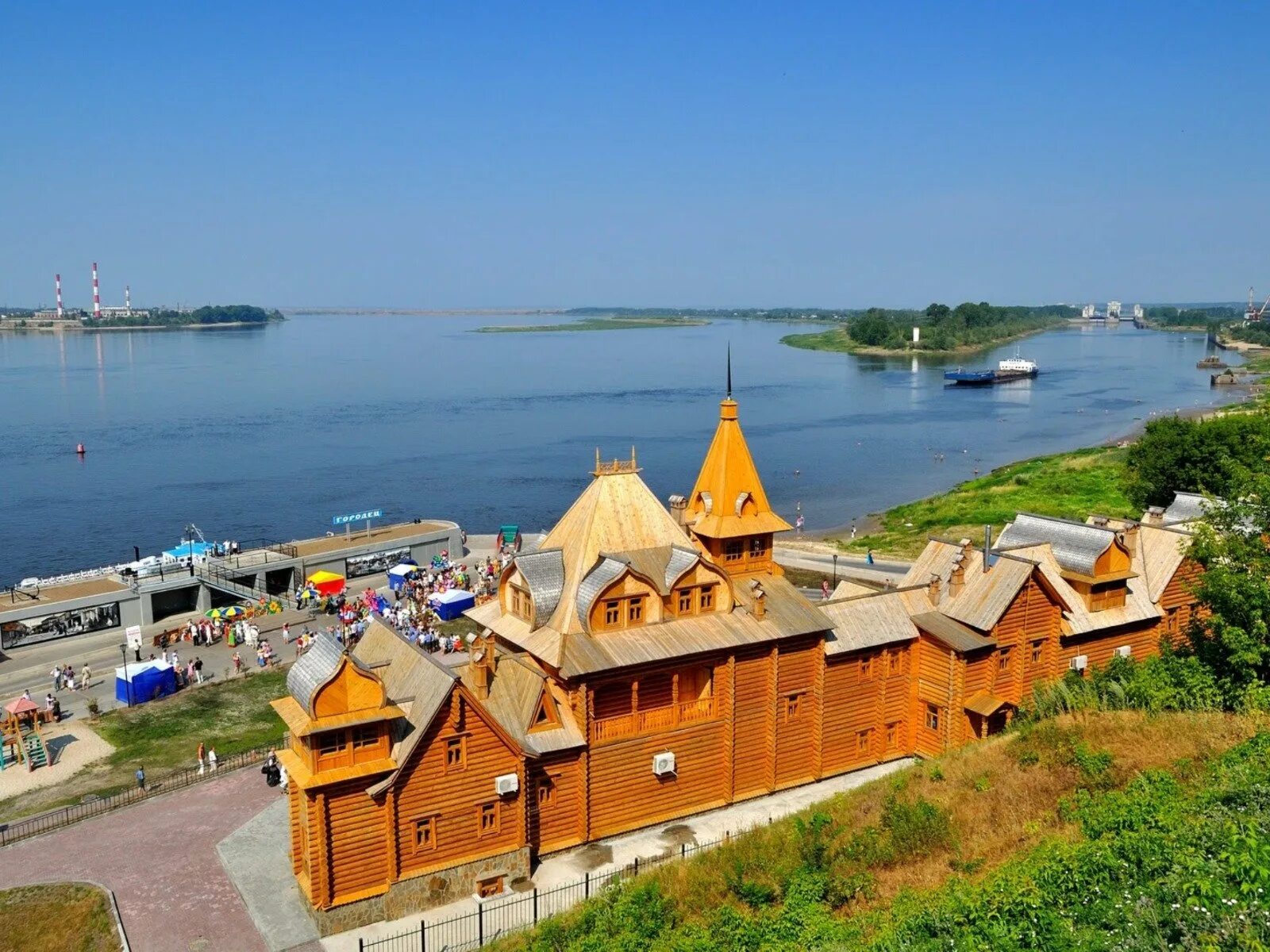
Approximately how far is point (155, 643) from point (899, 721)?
29.5m

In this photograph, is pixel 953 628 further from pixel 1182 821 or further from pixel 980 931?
pixel 980 931

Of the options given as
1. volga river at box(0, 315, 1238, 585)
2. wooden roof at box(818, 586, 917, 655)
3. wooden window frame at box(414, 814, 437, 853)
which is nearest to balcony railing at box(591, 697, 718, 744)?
→ wooden roof at box(818, 586, 917, 655)

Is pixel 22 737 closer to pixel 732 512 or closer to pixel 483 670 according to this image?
pixel 483 670

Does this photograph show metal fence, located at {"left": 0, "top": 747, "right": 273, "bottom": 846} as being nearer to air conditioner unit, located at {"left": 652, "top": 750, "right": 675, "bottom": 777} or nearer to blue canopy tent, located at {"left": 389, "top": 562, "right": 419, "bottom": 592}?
air conditioner unit, located at {"left": 652, "top": 750, "right": 675, "bottom": 777}

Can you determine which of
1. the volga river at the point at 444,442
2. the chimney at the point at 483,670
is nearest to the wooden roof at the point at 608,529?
the chimney at the point at 483,670

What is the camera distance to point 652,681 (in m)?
26.2

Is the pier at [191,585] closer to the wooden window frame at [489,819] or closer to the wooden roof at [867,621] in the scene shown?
the wooden window frame at [489,819]

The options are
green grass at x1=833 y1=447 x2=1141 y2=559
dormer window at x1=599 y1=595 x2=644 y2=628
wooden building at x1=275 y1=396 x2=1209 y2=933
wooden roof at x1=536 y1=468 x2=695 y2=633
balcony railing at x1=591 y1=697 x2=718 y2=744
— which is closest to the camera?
wooden building at x1=275 y1=396 x2=1209 y2=933

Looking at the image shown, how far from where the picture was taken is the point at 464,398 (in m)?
159

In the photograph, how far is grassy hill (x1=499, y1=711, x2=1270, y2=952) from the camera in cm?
1397

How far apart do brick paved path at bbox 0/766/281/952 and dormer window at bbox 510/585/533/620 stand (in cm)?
833

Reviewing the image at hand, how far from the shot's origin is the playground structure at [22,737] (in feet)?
102

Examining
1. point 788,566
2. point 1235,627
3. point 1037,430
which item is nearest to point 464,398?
point 1037,430

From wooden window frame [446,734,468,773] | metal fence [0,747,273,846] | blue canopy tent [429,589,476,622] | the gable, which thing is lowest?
metal fence [0,747,273,846]
